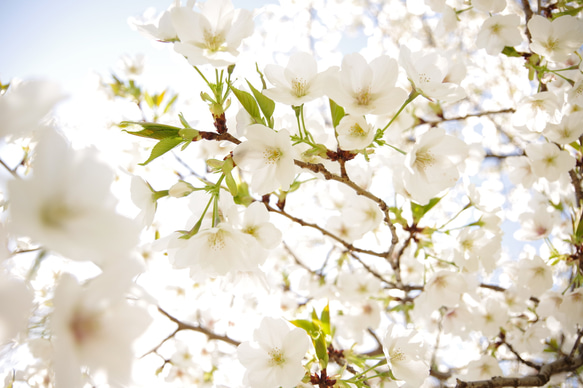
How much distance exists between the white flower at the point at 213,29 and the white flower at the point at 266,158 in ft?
0.59

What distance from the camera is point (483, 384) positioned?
1114mm

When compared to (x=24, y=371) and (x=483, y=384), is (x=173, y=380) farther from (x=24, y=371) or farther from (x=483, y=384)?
(x=483, y=384)

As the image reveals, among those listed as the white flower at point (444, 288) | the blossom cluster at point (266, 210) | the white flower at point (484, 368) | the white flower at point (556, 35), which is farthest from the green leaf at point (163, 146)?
the white flower at point (484, 368)

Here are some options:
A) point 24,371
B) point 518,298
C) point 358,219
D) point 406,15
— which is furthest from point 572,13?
point 406,15

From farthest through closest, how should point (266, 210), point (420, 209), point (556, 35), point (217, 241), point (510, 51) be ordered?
point (510, 51), point (420, 209), point (556, 35), point (266, 210), point (217, 241)

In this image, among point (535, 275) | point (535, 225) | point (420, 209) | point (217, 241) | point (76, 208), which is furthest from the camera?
point (535, 225)

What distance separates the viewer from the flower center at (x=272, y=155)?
2.76ft

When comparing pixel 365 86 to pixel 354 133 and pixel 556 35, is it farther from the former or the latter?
pixel 556 35

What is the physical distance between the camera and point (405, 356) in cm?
101

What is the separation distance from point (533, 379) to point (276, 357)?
3.48ft

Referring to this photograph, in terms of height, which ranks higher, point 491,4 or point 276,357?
point 491,4

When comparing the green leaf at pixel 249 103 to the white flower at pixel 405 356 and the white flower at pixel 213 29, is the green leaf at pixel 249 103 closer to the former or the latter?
the white flower at pixel 213 29

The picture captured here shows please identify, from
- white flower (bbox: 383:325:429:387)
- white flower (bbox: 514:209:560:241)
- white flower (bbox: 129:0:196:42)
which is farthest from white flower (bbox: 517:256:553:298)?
white flower (bbox: 129:0:196:42)

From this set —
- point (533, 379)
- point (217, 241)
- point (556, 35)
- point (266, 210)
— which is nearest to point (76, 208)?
point (217, 241)
